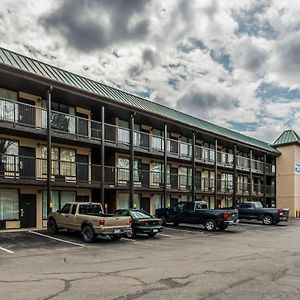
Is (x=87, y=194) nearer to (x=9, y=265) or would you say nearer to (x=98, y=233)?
(x=98, y=233)

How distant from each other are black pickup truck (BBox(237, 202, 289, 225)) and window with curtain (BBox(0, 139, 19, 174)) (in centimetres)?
1851

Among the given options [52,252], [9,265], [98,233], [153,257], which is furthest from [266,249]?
[9,265]

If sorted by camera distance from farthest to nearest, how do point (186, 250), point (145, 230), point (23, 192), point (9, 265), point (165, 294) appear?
point (23, 192) < point (145, 230) < point (186, 250) < point (9, 265) < point (165, 294)

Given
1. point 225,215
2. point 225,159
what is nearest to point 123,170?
point 225,215

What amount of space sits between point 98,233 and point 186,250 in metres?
3.86

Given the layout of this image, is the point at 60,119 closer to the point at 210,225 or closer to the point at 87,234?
the point at 87,234

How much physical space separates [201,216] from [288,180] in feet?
82.2

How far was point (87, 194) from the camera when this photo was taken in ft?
83.5

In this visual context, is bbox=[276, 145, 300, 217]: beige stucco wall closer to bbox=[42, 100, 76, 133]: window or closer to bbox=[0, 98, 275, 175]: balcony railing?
bbox=[0, 98, 275, 175]: balcony railing

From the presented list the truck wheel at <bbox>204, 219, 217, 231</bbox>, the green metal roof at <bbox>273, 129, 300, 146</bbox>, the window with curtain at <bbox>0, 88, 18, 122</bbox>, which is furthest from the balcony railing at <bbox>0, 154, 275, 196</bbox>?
the green metal roof at <bbox>273, 129, 300, 146</bbox>

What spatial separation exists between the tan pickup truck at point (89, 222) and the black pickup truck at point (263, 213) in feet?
52.0

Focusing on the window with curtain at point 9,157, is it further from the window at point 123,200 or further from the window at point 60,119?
the window at point 123,200

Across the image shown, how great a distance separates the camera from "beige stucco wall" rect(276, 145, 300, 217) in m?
44.6

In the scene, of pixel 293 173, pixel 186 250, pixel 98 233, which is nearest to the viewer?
pixel 186 250
